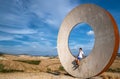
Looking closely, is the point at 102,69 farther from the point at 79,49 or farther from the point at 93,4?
the point at 93,4

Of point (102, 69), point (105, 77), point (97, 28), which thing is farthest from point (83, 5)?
point (105, 77)

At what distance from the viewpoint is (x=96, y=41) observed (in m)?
10.3

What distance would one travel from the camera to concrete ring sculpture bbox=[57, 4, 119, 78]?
31.6ft

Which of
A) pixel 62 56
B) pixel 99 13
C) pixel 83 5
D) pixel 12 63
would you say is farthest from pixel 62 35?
pixel 12 63

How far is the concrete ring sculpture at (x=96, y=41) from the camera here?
963 cm

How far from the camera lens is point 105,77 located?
12.8 m

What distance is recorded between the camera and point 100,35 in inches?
400

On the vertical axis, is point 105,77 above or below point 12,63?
below

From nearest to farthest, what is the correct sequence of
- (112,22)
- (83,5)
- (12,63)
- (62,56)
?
(112,22) → (83,5) → (62,56) → (12,63)

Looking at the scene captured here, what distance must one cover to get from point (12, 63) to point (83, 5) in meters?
8.61

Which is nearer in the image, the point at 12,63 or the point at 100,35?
the point at 100,35

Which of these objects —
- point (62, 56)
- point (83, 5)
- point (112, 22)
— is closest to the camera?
point (112, 22)

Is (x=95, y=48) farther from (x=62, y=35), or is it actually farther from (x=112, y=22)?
(x=62, y=35)

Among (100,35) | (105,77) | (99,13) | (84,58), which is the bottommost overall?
(105,77)
